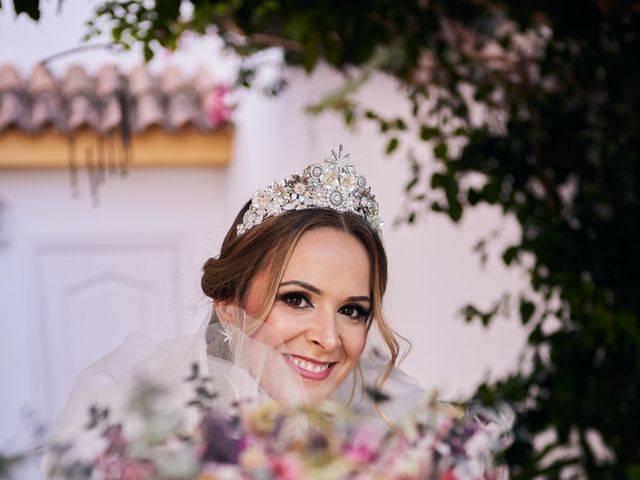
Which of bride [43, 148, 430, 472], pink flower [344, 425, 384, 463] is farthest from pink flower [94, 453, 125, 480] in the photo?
bride [43, 148, 430, 472]

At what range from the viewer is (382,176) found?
4.30 metres

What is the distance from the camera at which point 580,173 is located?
253cm

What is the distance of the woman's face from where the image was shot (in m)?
1.58

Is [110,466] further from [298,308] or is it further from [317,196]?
[317,196]

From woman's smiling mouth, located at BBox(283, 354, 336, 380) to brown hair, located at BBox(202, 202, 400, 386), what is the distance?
0.34 ft

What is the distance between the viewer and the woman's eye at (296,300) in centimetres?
163

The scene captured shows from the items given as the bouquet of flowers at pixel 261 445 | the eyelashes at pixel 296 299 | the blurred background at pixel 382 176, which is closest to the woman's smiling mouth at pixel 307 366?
the eyelashes at pixel 296 299

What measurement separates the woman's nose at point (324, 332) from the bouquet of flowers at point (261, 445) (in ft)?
2.05

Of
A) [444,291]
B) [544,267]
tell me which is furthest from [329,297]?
[444,291]

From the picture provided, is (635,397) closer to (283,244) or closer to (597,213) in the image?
(597,213)

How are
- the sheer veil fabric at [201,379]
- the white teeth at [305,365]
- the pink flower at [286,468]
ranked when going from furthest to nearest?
the white teeth at [305,365], the sheer veil fabric at [201,379], the pink flower at [286,468]

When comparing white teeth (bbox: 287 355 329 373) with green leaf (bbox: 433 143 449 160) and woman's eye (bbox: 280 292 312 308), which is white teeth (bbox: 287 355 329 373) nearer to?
woman's eye (bbox: 280 292 312 308)

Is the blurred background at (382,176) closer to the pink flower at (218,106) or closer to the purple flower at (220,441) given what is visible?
the pink flower at (218,106)

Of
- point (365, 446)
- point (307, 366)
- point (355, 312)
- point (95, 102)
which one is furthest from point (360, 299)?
point (95, 102)
